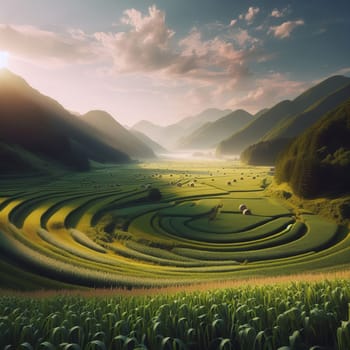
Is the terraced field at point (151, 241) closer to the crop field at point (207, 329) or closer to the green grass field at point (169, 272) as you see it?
the green grass field at point (169, 272)

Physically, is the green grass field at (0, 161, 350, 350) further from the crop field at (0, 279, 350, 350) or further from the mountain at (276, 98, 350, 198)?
the mountain at (276, 98, 350, 198)

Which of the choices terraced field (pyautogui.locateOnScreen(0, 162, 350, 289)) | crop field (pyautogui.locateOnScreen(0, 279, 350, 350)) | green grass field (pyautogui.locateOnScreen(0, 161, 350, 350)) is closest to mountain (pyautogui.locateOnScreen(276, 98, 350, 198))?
green grass field (pyautogui.locateOnScreen(0, 161, 350, 350))

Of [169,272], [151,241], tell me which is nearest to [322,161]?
[151,241]

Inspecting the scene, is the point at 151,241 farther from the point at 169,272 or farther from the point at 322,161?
the point at 322,161

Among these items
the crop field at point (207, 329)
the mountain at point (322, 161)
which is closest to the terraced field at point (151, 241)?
the mountain at point (322, 161)

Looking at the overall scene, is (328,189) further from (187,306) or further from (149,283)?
(187,306)

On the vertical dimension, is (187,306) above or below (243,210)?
below

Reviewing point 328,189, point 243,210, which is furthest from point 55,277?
point 328,189
